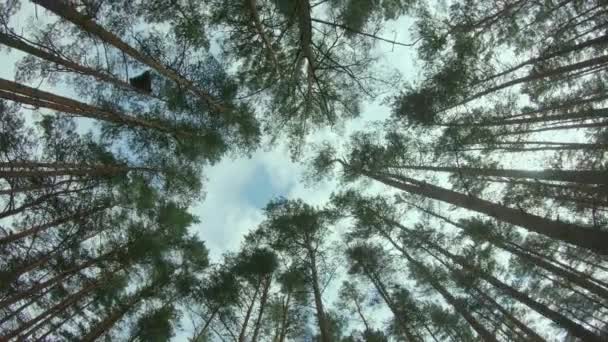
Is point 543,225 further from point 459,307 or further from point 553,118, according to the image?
point 553,118

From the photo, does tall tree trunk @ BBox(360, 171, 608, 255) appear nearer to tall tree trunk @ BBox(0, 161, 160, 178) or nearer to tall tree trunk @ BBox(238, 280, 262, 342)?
tall tree trunk @ BBox(238, 280, 262, 342)

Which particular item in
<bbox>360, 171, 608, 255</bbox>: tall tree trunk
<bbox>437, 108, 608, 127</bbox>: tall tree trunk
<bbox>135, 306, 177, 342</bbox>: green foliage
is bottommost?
<bbox>360, 171, 608, 255</bbox>: tall tree trunk

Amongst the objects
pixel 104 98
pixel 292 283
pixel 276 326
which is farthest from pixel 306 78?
pixel 276 326

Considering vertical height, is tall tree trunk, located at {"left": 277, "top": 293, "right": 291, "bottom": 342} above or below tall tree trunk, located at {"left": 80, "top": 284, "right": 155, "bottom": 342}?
above

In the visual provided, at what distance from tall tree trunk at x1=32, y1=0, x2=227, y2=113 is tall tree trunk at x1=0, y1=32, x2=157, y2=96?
0.80 metres

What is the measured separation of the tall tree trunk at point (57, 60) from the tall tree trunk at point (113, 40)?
802 millimetres

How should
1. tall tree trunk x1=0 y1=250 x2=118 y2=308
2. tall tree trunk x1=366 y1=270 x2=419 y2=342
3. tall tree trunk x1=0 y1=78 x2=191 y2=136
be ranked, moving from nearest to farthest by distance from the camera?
1. tall tree trunk x1=0 y1=78 x2=191 y2=136
2. tall tree trunk x1=0 y1=250 x2=118 y2=308
3. tall tree trunk x1=366 y1=270 x2=419 y2=342

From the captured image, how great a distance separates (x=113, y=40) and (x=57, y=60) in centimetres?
123

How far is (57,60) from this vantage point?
266 inches

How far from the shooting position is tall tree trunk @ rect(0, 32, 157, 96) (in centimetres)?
610

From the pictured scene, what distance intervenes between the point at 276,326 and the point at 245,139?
7.46 metres

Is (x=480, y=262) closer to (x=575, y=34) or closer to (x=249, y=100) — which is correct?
(x=575, y=34)

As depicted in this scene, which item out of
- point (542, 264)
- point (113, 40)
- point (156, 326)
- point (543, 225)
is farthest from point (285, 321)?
point (113, 40)

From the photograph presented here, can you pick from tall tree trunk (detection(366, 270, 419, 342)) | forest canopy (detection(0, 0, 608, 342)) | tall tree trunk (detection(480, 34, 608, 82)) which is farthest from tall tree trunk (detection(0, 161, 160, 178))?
tall tree trunk (detection(480, 34, 608, 82))
